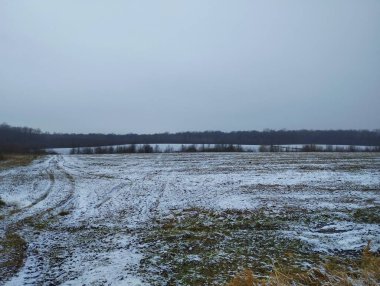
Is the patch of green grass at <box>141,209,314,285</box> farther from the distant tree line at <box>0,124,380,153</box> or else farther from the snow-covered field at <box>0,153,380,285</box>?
the distant tree line at <box>0,124,380,153</box>

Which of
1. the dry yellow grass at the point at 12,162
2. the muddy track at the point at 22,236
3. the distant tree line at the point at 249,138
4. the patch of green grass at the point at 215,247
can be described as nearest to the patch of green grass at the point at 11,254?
the muddy track at the point at 22,236

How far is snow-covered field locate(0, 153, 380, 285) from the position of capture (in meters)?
7.21

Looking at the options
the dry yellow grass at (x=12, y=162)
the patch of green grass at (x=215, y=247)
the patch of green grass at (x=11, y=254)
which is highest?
the dry yellow grass at (x=12, y=162)

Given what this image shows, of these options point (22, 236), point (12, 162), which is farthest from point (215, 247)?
point (12, 162)

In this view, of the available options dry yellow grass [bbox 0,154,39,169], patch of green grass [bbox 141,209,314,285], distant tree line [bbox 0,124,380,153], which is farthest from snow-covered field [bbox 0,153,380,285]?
distant tree line [bbox 0,124,380,153]

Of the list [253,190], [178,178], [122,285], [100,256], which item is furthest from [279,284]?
[178,178]

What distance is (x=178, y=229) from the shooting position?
1047cm

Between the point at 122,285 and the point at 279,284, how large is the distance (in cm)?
363

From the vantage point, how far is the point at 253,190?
17.5m

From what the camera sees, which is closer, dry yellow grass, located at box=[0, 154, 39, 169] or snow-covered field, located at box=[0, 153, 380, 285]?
snow-covered field, located at box=[0, 153, 380, 285]

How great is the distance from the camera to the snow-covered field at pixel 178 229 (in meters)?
7.21

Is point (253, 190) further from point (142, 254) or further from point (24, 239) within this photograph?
point (24, 239)

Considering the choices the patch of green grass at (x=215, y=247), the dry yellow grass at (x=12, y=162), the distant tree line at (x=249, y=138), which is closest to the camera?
the patch of green grass at (x=215, y=247)

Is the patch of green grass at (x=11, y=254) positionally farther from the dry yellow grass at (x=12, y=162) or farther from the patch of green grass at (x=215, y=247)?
the dry yellow grass at (x=12, y=162)
